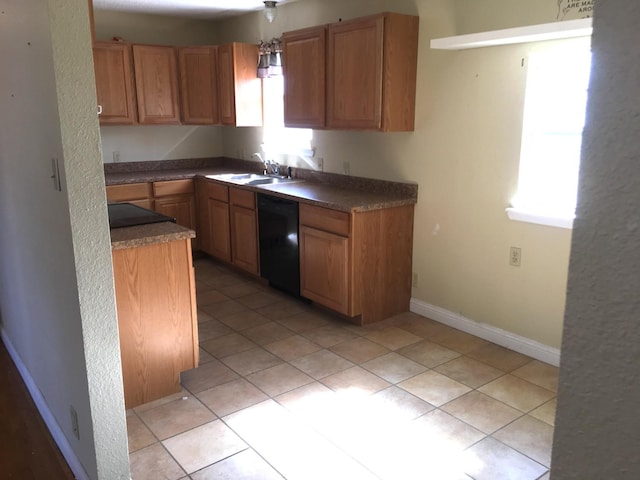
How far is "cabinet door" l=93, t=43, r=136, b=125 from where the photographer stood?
489cm

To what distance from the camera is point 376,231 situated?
149 inches

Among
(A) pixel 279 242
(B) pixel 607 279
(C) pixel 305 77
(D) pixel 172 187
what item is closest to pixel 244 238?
(A) pixel 279 242

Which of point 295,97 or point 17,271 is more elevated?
point 295,97

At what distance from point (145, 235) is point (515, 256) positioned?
7.29 ft

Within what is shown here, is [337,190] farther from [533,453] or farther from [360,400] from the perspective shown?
[533,453]

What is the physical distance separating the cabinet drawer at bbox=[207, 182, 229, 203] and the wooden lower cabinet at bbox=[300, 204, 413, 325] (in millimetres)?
1201

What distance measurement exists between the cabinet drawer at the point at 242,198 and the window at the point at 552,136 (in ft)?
7.28

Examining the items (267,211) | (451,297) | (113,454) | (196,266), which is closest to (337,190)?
(267,211)

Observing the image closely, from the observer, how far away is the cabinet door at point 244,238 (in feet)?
15.4

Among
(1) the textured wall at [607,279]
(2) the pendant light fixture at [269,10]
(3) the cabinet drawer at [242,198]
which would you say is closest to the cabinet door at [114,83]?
(3) the cabinet drawer at [242,198]

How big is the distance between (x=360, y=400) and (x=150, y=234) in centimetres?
140

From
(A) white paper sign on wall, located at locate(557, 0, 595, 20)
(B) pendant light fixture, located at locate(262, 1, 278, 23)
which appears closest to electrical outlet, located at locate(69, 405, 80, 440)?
(A) white paper sign on wall, located at locate(557, 0, 595, 20)

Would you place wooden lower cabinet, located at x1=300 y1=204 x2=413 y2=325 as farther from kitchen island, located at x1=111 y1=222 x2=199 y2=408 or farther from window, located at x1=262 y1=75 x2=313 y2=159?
window, located at x1=262 y1=75 x2=313 y2=159

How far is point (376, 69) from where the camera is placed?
360 cm
